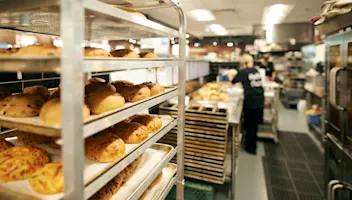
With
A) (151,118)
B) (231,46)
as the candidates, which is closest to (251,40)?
(231,46)

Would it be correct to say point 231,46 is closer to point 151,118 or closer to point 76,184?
point 151,118

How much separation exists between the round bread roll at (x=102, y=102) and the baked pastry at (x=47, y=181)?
25 centimetres

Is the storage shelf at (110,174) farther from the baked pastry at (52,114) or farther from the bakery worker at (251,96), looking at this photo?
the bakery worker at (251,96)

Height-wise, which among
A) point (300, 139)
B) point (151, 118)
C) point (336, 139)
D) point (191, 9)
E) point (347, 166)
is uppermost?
point (191, 9)

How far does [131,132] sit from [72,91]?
0.55 m

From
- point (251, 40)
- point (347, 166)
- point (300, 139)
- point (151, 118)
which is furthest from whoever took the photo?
point (251, 40)

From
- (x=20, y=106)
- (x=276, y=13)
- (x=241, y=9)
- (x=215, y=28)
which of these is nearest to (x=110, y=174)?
(x=20, y=106)

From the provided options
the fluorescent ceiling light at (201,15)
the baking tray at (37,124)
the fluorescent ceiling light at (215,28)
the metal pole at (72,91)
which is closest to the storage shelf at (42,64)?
the metal pole at (72,91)

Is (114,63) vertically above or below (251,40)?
below

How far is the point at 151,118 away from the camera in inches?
55.7

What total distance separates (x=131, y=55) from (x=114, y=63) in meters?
0.42

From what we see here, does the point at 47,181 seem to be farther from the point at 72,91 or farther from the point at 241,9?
the point at 241,9

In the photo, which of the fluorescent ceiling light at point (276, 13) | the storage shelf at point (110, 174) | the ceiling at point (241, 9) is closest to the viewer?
the storage shelf at point (110, 174)

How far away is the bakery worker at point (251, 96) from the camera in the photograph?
14.0 ft
